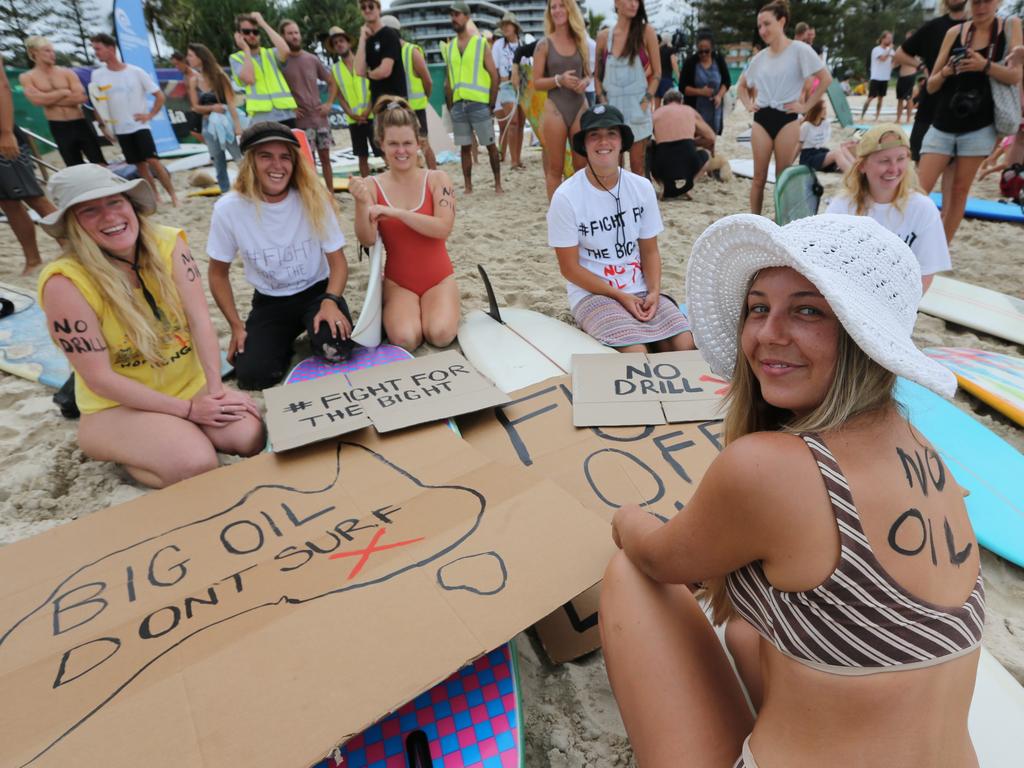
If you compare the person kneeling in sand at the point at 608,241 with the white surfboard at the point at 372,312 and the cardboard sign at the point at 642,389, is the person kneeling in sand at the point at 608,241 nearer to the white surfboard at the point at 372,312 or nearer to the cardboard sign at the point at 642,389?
the cardboard sign at the point at 642,389

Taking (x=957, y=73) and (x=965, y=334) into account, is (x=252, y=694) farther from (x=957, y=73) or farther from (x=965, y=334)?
(x=957, y=73)

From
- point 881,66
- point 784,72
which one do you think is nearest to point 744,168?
point 784,72

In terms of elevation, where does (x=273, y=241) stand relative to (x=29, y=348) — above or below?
above

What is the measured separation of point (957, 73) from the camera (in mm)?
3092

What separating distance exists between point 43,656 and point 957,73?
4.44 metres

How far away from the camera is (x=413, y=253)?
2.89m

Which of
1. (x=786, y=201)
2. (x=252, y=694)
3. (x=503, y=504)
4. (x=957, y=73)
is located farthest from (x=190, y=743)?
(x=957, y=73)

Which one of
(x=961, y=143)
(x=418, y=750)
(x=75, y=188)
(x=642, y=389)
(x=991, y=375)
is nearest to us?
(x=418, y=750)

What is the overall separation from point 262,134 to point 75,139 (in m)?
3.57

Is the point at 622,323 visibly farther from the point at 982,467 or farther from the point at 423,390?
the point at 982,467

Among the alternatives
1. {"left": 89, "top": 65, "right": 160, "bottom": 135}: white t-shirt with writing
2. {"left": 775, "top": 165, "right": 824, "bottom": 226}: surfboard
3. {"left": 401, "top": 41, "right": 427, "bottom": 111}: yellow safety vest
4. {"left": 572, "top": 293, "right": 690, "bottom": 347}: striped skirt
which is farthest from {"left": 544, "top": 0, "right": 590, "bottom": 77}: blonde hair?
{"left": 89, "top": 65, "right": 160, "bottom": 135}: white t-shirt with writing

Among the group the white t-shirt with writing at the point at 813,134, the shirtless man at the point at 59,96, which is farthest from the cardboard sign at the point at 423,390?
the shirtless man at the point at 59,96

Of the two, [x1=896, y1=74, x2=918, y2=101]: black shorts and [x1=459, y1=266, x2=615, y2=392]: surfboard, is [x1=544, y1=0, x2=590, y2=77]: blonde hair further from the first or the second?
[x1=896, y1=74, x2=918, y2=101]: black shorts

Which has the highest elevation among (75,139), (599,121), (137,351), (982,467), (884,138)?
(75,139)
